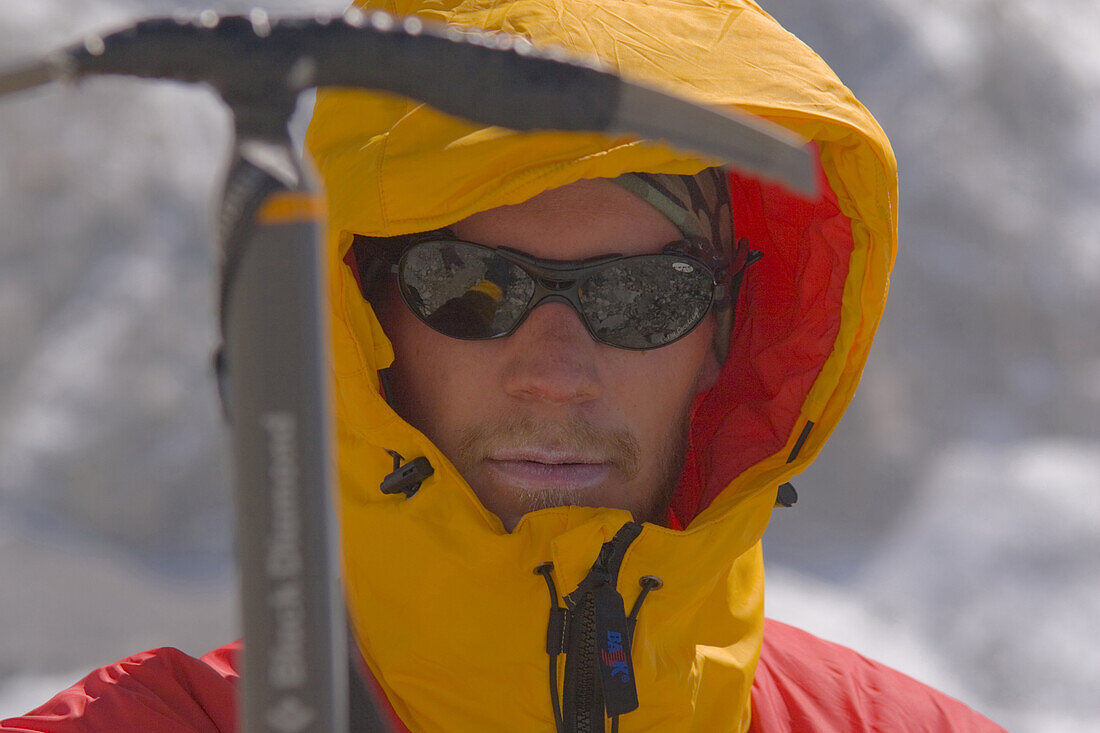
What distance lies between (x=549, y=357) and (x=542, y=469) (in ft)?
0.49

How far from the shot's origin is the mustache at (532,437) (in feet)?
4.55

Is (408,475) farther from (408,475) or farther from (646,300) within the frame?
(646,300)

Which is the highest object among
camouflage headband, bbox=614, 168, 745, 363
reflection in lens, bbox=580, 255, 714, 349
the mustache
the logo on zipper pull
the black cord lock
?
camouflage headband, bbox=614, 168, 745, 363

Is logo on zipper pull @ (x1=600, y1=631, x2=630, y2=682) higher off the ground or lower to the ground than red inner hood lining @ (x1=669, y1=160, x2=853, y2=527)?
lower

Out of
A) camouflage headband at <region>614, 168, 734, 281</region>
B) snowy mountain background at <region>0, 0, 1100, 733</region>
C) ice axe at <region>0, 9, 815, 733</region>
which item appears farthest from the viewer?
snowy mountain background at <region>0, 0, 1100, 733</region>

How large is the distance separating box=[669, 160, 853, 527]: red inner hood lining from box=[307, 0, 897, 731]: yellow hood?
62mm

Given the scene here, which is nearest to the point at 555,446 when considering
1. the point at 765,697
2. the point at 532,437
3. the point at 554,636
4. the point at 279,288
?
the point at 532,437

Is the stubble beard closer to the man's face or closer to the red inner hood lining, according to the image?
the man's face

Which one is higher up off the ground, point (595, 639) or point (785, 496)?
point (785, 496)

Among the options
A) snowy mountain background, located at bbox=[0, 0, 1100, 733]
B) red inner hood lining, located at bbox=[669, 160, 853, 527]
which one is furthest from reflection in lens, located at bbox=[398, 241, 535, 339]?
snowy mountain background, located at bbox=[0, 0, 1100, 733]

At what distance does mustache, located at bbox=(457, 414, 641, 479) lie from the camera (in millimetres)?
1388

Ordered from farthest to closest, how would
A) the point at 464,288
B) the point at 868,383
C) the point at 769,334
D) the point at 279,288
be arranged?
1. the point at 868,383
2. the point at 769,334
3. the point at 464,288
4. the point at 279,288

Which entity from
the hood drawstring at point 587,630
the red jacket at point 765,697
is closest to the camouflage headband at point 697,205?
the hood drawstring at point 587,630

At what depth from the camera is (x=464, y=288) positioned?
1.33 m
